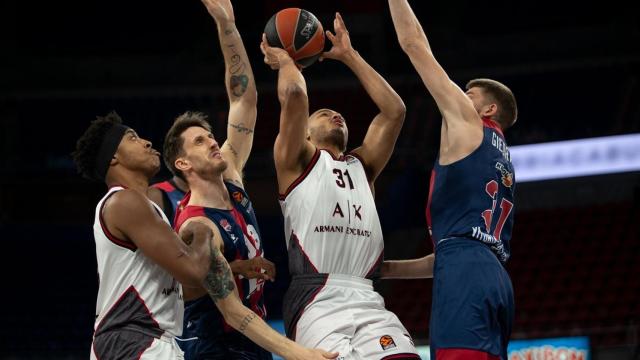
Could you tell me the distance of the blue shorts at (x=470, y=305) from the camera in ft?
13.5

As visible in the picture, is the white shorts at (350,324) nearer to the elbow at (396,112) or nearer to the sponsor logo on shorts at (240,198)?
the sponsor logo on shorts at (240,198)

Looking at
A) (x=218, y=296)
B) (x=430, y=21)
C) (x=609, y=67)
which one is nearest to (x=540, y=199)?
(x=609, y=67)

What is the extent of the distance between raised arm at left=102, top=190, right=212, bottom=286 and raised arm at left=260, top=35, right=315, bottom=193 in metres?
0.87

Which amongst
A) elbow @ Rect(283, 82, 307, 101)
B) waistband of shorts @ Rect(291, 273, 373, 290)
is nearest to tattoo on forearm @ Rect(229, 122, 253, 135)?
elbow @ Rect(283, 82, 307, 101)

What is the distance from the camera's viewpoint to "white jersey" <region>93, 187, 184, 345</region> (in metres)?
4.10

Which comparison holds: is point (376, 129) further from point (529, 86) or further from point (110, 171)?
point (529, 86)

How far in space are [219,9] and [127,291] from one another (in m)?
2.22

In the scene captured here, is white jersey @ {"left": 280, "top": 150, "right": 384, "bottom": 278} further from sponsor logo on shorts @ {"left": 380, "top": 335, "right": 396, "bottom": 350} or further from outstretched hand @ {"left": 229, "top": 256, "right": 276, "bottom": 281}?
sponsor logo on shorts @ {"left": 380, "top": 335, "right": 396, "bottom": 350}

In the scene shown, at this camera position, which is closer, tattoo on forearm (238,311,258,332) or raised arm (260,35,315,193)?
tattoo on forearm (238,311,258,332)

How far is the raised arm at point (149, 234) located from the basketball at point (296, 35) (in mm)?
1453

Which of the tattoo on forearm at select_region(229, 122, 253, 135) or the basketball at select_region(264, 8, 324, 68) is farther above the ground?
the basketball at select_region(264, 8, 324, 68)

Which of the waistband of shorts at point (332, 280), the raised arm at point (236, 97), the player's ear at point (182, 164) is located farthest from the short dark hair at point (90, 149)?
the waistband of shorts at point (332, 280)

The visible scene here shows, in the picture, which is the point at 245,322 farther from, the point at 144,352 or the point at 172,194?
the point at 172,194

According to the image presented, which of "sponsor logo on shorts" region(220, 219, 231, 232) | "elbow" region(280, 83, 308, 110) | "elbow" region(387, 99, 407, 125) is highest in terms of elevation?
"elbow" region(280, 83, 308, 110)
